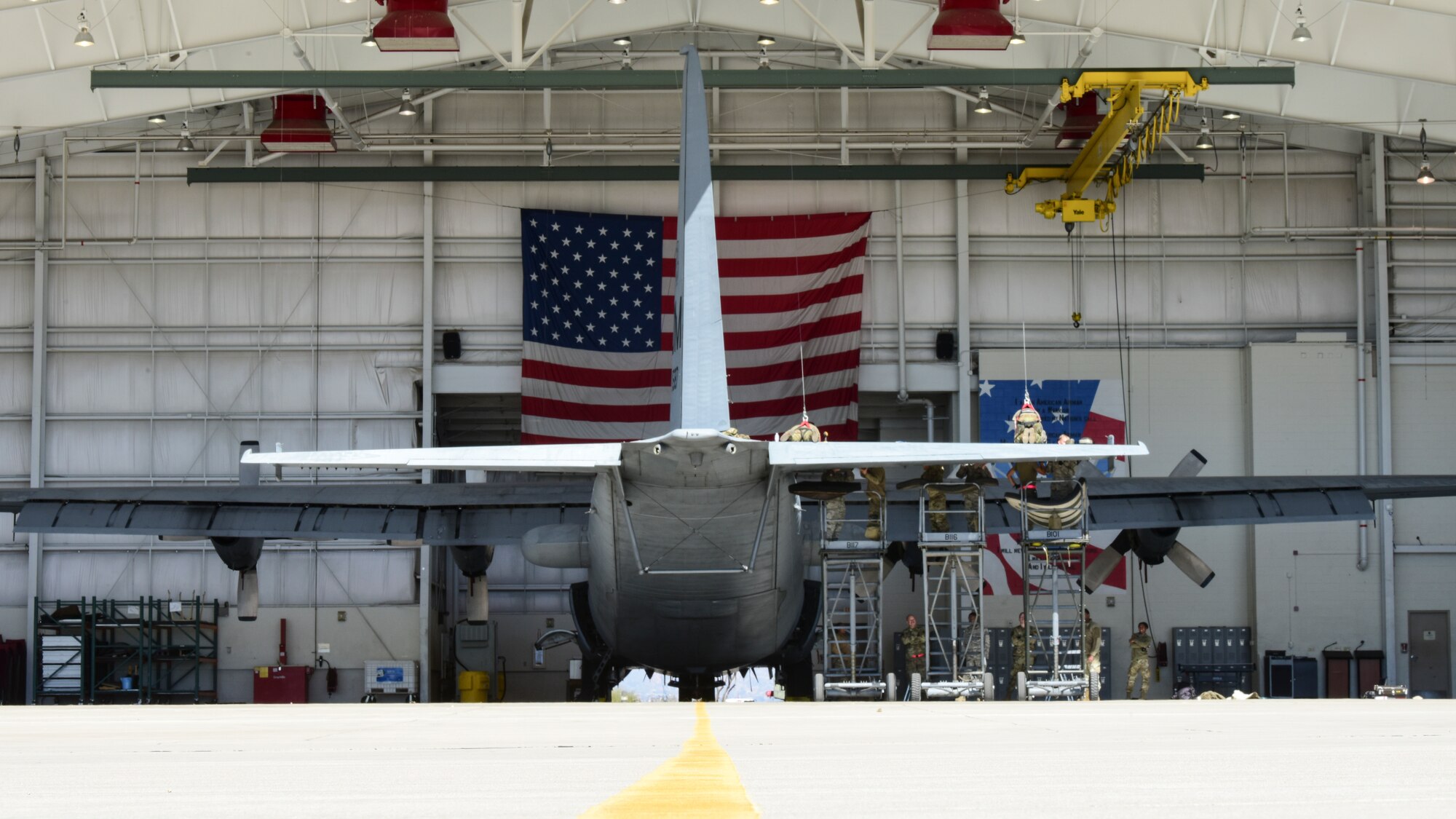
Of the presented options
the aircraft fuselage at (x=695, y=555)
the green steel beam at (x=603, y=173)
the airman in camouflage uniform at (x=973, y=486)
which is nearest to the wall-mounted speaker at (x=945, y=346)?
the green steel beam at (x=603, y=173)

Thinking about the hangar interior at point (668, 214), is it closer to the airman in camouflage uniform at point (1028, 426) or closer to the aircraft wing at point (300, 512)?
the aircraft wing at point (300, 512)

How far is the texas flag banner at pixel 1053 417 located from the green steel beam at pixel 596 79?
8.29 metres

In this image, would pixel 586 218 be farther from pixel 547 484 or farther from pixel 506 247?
pixel 547 484

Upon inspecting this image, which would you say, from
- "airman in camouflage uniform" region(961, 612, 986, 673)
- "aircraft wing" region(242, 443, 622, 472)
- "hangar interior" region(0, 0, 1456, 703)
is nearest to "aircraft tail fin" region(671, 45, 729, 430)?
"aircraft wing" region(242, 443, 622, 472)

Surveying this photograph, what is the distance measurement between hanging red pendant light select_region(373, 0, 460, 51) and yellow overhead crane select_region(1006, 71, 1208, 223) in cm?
936

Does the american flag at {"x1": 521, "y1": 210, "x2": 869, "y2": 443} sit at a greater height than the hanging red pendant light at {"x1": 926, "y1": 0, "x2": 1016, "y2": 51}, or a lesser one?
lesser

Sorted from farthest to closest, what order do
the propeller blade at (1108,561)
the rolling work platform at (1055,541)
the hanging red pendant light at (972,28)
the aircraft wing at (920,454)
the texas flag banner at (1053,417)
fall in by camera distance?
the texas flag banner at (1053,417) → the hanging red pendant light at (972,28) → the propeller blade at (1108,561) → the rolling work platform at (1055,541) → the aircraft wing at (920,454)

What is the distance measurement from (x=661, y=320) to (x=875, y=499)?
12.3 m

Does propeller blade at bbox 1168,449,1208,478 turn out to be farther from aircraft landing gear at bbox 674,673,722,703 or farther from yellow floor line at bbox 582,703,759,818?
yellow floor line at bbox 582,703,759,818

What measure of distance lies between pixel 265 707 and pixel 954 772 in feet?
22.4

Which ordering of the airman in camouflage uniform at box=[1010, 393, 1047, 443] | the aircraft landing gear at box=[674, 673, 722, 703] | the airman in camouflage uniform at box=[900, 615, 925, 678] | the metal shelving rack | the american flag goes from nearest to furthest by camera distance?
the airman in camouflage uniform at box=[1010, 393, 1047, 443] → the aircraft landing gear at box=[674, 673, 722, 703] → the airman in camouflage uniform at box=[900, 615, 925, 678] → the metal shelving rack → the american flag

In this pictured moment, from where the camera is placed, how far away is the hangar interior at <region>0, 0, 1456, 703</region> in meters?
29.0

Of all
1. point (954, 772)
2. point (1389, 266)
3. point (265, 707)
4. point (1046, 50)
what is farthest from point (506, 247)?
point (954, 772)

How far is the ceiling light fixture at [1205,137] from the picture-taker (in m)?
28.6
